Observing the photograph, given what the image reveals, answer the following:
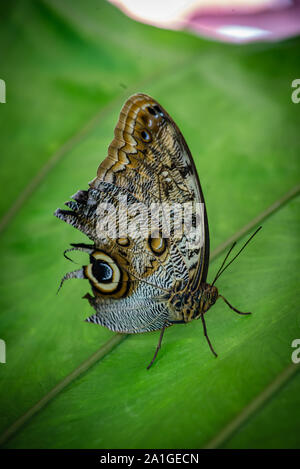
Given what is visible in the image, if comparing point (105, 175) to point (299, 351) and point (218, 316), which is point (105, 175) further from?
point (299, 351)

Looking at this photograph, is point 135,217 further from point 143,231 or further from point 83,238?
point 83,238

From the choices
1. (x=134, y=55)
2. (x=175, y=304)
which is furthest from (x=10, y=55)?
(x=175, y=304)

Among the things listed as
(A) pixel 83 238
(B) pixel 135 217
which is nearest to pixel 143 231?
(B) pixel 135 217

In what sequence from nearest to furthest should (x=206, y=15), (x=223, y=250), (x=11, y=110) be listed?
(x=223, y=250) < (x=11, y=110) < (x=206, y=15)

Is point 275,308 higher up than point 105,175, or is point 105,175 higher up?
point 105,175
